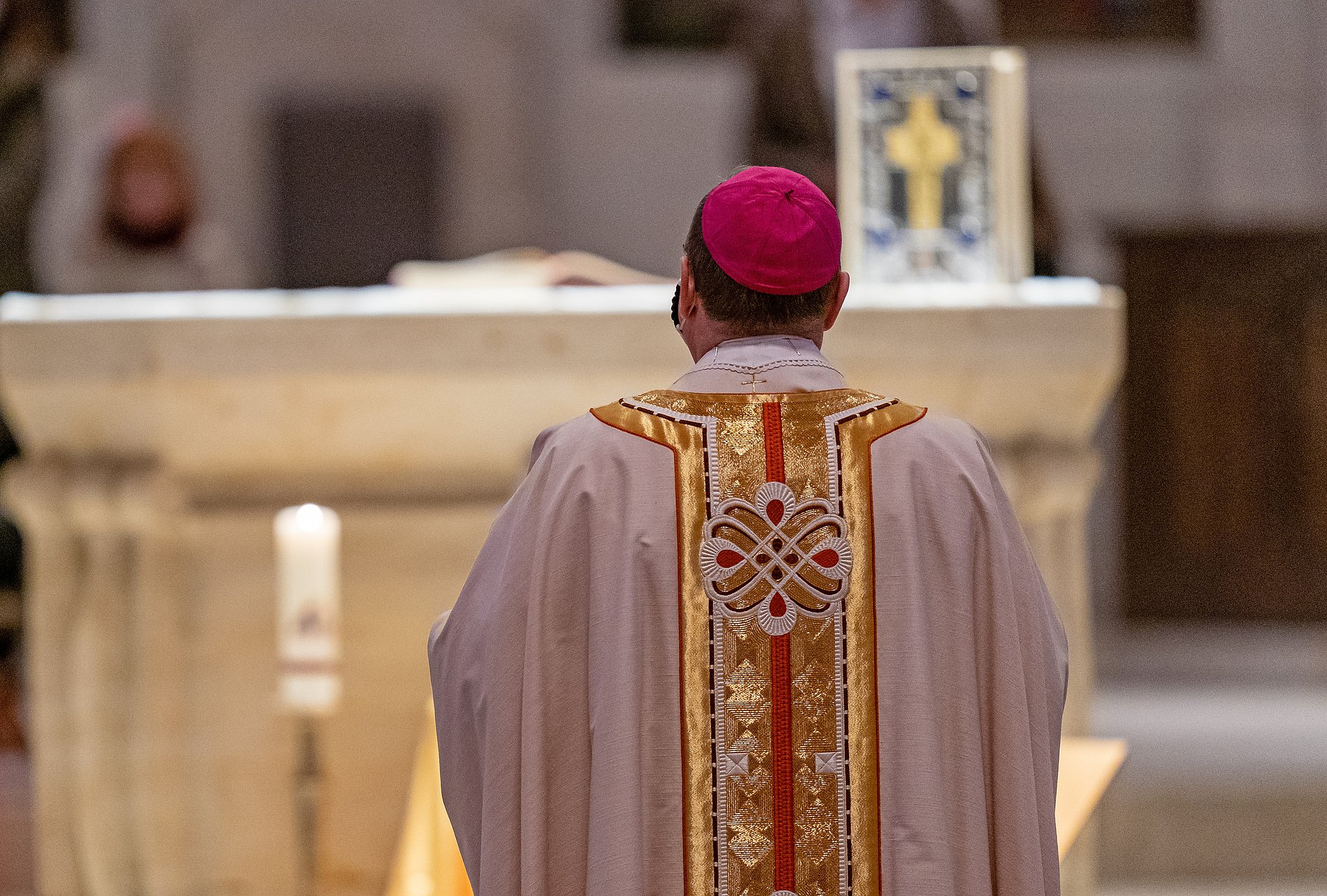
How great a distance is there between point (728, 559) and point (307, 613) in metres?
1.13

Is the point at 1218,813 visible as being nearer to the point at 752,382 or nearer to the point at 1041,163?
the point at 752,382

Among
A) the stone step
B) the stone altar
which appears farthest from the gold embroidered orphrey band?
the stone step

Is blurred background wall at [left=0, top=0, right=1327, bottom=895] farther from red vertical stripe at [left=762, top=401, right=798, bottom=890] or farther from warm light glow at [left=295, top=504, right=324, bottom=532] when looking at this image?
red vertical stripe at [left=762, top=401, right=798, bottom=890]

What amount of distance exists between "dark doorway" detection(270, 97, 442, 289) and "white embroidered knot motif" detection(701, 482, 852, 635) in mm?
6346

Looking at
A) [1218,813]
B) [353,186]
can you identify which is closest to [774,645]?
[1218,813]

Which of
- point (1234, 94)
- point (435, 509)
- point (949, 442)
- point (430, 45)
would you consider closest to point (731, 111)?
point (430, 45)

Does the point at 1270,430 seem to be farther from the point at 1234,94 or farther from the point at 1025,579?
the point at 1025,579

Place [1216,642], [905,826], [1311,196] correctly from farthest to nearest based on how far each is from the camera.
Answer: [1311,196], [1216,642], [905,826]

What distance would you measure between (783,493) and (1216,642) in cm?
565

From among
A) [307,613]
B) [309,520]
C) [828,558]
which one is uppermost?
[828,558]

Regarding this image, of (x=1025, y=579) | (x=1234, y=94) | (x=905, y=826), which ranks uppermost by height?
(x=1234, y=94)

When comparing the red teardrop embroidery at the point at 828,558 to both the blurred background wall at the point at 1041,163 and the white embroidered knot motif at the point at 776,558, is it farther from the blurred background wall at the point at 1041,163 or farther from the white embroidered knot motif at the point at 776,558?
the blurred background wall at the point at 1041,163

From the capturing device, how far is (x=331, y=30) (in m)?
7.96

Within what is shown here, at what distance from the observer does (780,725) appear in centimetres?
189
